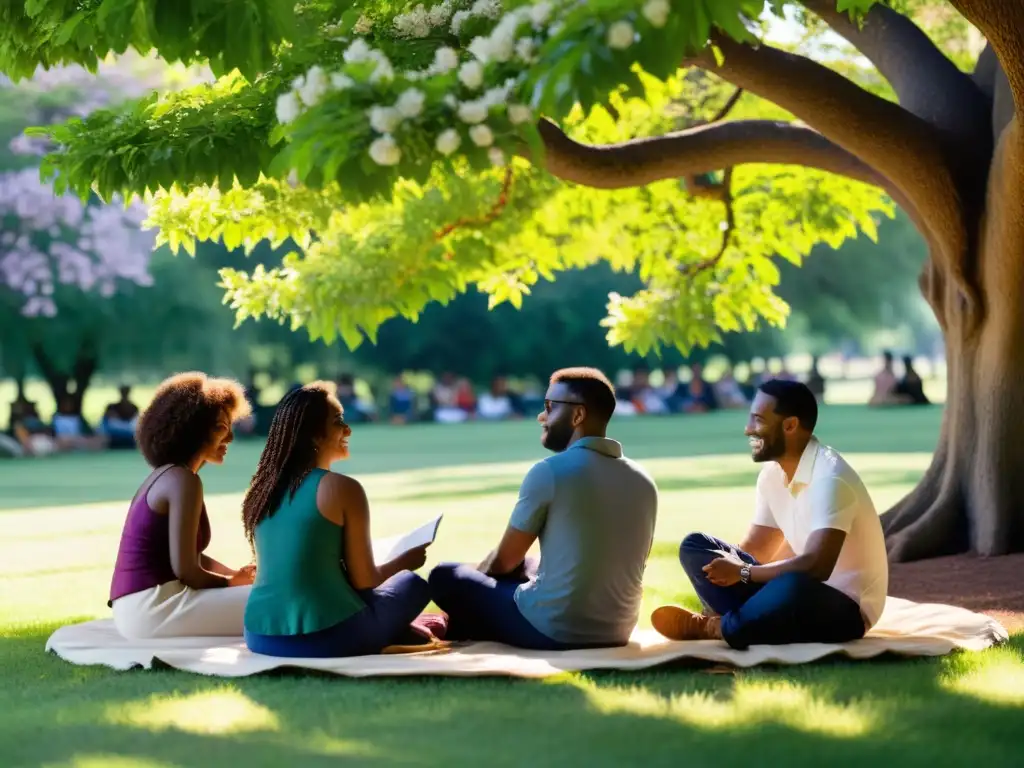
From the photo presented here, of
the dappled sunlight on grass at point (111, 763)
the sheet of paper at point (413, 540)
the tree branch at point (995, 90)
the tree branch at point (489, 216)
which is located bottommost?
the dappled sunlight on grass at point (111, 763)

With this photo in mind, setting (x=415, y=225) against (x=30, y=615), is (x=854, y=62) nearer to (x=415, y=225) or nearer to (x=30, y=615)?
(x=415, y=225)

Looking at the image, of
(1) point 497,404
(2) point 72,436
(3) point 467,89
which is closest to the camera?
(3) point 467,89

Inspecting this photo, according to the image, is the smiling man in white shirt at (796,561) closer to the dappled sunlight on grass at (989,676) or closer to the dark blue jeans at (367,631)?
the dappled sunlight on grass at (989,676)

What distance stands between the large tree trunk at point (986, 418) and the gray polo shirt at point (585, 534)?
5.20 m

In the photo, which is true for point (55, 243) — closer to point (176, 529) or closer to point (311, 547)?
point (176, 529)

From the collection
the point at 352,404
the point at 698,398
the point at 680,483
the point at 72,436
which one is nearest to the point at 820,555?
the point at 680,483

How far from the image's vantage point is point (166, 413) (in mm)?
8453

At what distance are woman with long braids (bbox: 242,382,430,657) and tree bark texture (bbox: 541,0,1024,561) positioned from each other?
161 inches

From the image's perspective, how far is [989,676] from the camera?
7.57 m

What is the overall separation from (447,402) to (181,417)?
3913cm

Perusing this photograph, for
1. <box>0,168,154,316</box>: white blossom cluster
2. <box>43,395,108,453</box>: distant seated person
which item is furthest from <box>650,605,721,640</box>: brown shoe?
<box>43,395,108,453</box>: distant seated person

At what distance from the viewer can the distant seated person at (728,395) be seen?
52375 mm

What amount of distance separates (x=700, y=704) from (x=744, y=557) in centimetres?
172

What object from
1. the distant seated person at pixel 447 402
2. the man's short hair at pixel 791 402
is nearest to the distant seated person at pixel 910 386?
the distant seated person at pixel 447 402
